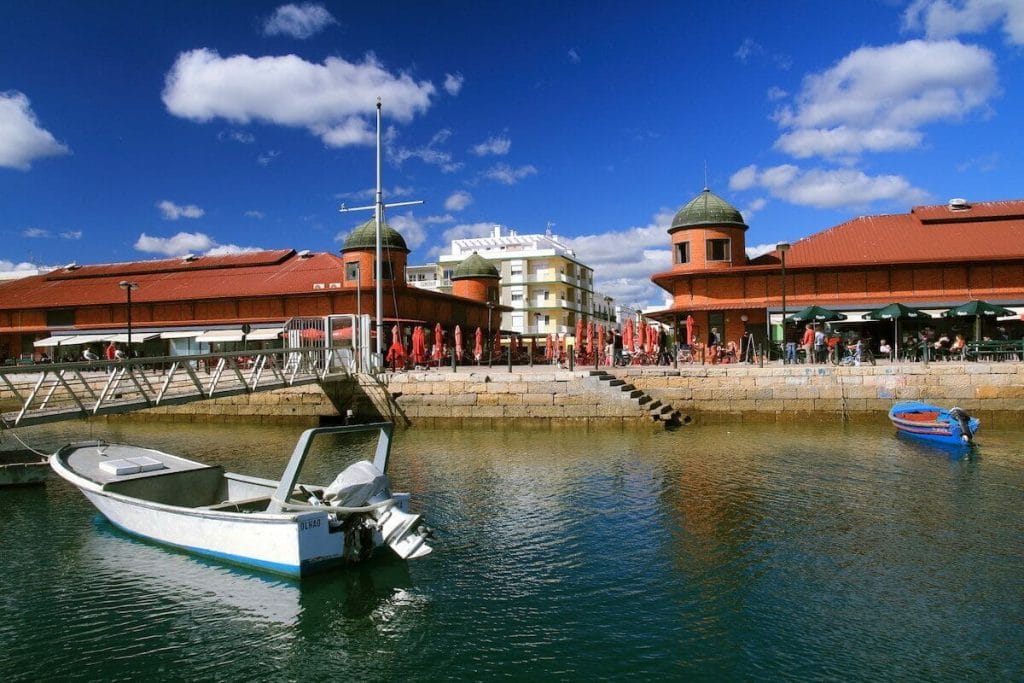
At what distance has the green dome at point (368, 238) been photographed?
39.2m

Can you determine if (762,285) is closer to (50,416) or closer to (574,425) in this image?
(574,425)

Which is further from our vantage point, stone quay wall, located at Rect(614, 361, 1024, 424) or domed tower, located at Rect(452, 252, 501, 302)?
domed tower, located at Rect(452, 252, 501, 302)

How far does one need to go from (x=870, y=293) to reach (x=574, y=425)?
1800cm

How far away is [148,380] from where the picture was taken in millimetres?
26516

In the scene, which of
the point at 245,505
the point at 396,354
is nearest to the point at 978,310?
the point at 396,354

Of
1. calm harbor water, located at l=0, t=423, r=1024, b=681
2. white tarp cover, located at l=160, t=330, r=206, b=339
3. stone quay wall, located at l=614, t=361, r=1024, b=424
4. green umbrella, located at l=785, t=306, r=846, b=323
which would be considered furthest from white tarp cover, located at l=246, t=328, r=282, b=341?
green umbrella, located at l=785, t=306, r=846, b=323

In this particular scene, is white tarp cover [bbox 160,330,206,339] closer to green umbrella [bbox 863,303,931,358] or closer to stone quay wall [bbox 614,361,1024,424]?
stone quay wall [bbox 614,361,1024,424]

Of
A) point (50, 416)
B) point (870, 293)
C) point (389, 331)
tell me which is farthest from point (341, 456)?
point (870, 293)

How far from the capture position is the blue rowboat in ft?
65.6

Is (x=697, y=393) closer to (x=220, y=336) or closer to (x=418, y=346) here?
(x=418, y=346)

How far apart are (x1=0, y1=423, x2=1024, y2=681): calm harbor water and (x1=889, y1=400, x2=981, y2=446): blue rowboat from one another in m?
4.55

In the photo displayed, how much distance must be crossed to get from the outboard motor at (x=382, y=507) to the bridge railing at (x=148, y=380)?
794 centimetres

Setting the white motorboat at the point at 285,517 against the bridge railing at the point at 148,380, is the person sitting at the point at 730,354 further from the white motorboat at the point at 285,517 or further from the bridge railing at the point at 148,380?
the white motorboat at the point at 285,517

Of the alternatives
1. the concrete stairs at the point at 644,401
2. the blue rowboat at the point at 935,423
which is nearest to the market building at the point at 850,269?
the concrete stairs at the point at 644,401
